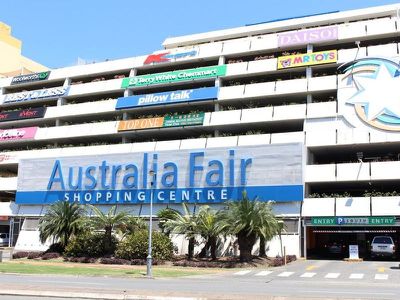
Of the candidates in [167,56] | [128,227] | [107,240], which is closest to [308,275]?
[128,227]

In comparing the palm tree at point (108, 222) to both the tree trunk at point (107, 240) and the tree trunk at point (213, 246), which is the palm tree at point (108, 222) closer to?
the tree trunk at point (107, 240)

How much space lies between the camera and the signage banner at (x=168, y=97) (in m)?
54.2

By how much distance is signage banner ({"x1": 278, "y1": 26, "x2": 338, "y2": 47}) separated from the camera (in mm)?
51938

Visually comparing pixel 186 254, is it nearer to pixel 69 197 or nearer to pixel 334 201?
pixel 334 201

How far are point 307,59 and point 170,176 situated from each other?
57.8 feet

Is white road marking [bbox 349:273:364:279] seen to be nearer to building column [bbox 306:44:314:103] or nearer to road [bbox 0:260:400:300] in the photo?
road [bbox 0:260:400:300]


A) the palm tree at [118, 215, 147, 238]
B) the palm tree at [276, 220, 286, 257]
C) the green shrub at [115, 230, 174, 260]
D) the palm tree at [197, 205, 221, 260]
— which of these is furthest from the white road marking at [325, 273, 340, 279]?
the palm tree at [118, 215, 147, 238]

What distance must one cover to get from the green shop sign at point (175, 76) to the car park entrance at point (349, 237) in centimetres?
1918

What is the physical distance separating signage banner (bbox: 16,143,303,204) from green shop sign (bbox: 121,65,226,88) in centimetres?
1052

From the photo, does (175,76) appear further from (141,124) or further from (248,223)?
(248,223)

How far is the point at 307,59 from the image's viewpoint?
5103 centimetres

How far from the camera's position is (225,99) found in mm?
53531

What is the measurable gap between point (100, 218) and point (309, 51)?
88.0 ft

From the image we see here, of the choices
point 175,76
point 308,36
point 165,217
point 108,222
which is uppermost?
point 308,36
